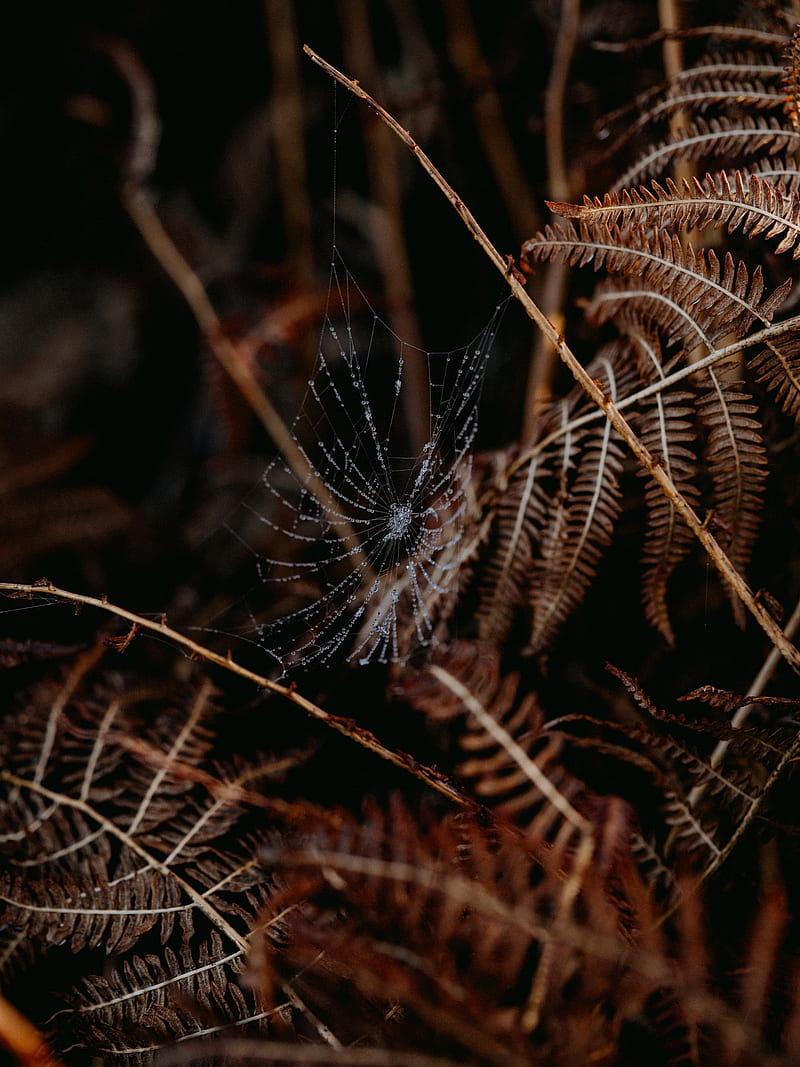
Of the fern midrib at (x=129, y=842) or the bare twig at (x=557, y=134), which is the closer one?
the fern midrib at (x=129, y=842)

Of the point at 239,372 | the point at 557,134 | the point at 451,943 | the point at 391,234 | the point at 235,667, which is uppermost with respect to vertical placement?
the point at 557,134

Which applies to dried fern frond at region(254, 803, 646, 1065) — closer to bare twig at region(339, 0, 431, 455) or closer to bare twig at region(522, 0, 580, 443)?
bare twig at region(522, 0, 580, 443)

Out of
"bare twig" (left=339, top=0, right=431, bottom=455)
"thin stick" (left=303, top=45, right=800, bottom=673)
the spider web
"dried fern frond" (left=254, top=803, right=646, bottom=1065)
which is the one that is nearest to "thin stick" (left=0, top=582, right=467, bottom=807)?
"dried fern frond" (left=254, top=803, right=646, bottom=1065)

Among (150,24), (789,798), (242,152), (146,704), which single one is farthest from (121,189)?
(789,798)

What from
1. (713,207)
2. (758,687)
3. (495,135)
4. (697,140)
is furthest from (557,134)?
(758,687)

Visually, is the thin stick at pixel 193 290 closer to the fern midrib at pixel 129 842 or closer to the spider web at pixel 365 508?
the spider web at pixel 365 508

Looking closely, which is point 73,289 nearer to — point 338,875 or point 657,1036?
point 338,875

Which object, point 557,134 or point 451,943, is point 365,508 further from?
point 451,943

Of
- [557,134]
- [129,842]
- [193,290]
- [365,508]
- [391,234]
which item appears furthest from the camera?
[391,234]

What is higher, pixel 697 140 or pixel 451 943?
pixel 697 140

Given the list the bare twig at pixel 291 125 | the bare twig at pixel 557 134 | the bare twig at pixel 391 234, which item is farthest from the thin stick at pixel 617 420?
the bare twig at pixel 291 125
